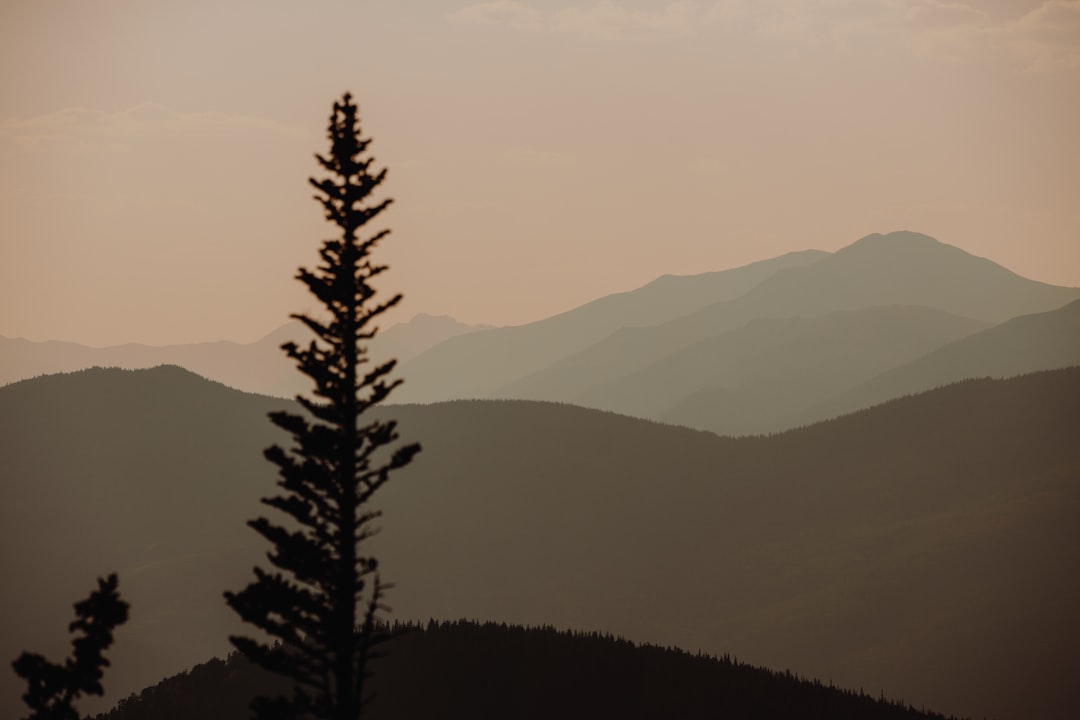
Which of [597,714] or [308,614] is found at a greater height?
[308,614]

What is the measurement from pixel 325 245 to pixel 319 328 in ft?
8.24

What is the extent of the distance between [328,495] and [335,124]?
427 inches

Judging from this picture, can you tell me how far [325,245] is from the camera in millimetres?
39219

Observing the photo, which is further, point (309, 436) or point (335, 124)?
point (335, 124)

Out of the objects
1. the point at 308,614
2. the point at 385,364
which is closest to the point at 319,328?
the point at 385,364

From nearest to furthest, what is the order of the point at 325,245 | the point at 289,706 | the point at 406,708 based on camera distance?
the point at 289,706 → the point at 325,245 → the point at 406,708

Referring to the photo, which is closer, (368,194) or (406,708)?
(368,194)

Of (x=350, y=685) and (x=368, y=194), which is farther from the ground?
(x=368, y=194)

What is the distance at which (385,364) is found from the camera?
124 ft

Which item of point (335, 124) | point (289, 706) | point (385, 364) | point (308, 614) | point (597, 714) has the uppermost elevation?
point (335, 124)

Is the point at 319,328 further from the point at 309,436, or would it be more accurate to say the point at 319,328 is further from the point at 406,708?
the point at 406,708

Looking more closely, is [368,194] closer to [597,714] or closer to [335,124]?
[335,124]

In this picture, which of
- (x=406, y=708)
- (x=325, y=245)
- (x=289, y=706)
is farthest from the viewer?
(x=406, y=708)

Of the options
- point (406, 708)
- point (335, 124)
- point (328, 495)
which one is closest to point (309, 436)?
point (328, 495)
